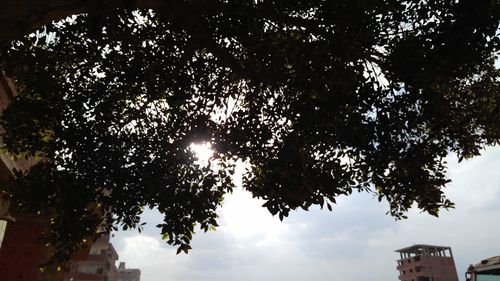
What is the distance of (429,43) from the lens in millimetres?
7934

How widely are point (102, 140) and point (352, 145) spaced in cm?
593

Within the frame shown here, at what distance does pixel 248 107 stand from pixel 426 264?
95.5 metres

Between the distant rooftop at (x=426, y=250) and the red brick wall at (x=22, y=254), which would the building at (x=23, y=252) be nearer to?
the red brick wall at (x=22, y=254)

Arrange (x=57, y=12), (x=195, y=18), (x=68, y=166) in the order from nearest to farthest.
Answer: (x=57, y=12) < (x=195, y=18) < (x=68, y=166)

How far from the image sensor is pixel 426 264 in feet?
299

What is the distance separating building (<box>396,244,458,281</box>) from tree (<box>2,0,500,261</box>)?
93024 mm

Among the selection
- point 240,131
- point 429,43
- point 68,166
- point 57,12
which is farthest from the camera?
point 240,131

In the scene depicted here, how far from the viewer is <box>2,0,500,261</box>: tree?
309 inches

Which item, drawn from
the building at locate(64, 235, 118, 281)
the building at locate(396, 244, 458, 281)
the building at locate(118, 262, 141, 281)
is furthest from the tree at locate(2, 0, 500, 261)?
the building at locate(118, 262, 141, 281)

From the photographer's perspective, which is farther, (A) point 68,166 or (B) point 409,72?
(A) point 68,166

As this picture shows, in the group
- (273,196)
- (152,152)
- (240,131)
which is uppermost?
(240,131)

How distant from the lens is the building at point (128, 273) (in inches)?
5187

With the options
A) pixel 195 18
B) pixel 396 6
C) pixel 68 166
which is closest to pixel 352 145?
pixel 396 6

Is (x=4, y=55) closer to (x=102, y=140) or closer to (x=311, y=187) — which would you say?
(x=102, y=140)
